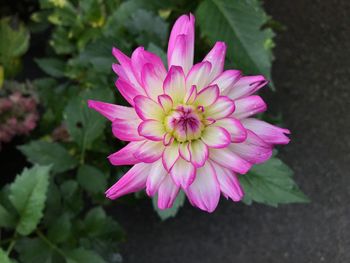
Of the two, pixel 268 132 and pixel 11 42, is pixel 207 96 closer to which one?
pixel 268 132

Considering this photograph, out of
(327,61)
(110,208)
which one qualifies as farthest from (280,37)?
(110,208)

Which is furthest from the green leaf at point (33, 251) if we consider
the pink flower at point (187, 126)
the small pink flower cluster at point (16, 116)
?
the pink flower at point (187, 126)

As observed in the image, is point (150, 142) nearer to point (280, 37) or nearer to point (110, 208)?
point (110, 208)

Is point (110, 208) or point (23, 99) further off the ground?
point (23, 99)

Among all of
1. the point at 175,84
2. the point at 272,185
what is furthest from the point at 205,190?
the point at 272,185

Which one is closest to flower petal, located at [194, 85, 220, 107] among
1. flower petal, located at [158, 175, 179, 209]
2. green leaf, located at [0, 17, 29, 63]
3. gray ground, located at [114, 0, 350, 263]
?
flower petal, located at [158, 175, 179, 209]

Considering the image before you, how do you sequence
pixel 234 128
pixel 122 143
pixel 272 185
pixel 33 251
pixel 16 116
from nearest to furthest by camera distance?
pixel 234 128 < pixel 272 185 < pixel 33 251 < pixel 122 143 < pixel 16 116

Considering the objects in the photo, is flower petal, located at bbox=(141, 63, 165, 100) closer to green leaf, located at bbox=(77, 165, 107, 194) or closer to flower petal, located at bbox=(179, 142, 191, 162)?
flower petal, located at bbox=(179, 142, 191, 162)
